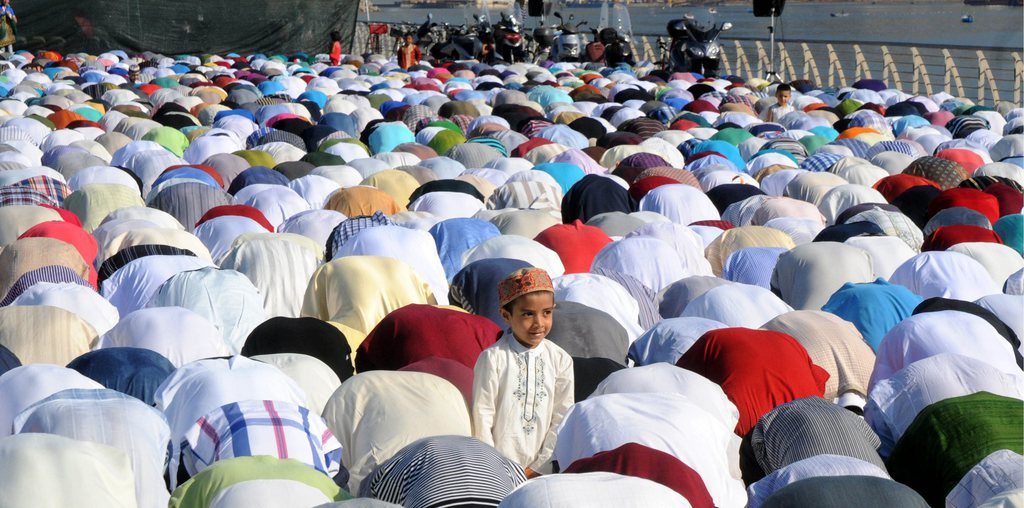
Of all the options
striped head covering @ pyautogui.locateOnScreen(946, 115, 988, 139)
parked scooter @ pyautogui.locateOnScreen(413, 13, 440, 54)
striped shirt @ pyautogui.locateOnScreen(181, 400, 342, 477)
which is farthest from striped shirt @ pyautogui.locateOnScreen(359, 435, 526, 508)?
parked scooter @ pyautogui.locateOnScreen(413, 13, 440, 54)

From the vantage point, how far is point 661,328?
17.0 feet

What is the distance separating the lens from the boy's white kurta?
12.8ft

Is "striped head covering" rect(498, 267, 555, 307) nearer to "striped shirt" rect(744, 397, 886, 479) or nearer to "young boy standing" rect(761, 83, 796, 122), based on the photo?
"striped shirt" rect(744, 397, 886, 479)

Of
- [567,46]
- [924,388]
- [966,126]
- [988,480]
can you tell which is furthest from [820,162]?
[567,46]

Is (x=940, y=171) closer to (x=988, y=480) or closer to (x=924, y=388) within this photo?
(x=924, y=388)

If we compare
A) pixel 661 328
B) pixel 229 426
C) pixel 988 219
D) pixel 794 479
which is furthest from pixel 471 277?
pixel 988 219

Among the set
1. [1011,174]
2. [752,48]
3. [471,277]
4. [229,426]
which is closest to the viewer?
[229,426]

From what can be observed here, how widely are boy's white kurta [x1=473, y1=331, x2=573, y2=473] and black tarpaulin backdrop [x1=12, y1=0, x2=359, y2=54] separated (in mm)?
19705

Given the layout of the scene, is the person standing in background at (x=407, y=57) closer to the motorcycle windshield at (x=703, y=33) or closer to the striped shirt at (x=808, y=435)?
the motorcycle windshield at (x=703, y=33)

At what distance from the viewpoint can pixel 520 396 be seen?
13.0ft

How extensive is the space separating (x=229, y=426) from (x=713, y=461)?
146cm

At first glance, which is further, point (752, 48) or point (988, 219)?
point (752, 48)

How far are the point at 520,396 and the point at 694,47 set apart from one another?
15.8m

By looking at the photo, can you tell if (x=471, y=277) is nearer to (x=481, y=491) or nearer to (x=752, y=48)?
(x=481, y=491)
